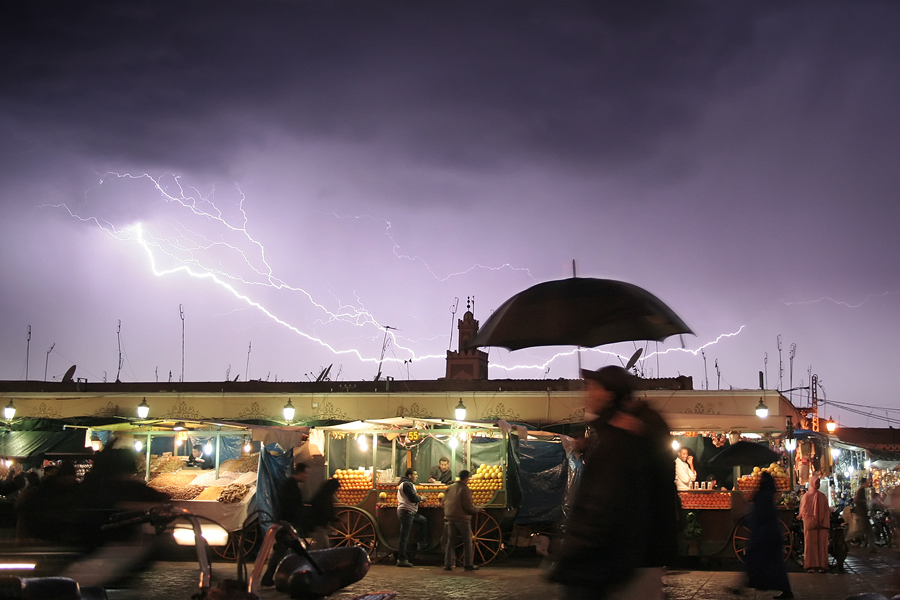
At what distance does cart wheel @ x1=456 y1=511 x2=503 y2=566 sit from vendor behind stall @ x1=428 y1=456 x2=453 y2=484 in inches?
77.3

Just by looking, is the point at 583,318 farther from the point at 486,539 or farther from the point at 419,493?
the point at 419,493

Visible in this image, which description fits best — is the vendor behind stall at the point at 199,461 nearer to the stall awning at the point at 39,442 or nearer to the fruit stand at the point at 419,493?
the stall awning at the point at 39,442

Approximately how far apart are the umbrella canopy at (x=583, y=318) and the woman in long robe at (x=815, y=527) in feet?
30.5

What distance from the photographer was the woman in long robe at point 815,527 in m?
15.4

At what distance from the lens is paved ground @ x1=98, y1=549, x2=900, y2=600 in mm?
12039

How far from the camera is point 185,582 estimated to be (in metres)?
13.0

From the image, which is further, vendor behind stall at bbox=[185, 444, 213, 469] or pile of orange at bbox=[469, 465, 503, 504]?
vendor behind stall at bbox=[185, 444, 213, 469]

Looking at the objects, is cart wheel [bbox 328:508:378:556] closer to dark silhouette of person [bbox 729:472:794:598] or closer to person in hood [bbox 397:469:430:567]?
person in hood [bbox 397:469:430:567]

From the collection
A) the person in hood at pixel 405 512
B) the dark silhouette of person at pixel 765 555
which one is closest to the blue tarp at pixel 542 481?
the person in hood at pixel 405 512

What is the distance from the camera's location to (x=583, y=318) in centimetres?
770

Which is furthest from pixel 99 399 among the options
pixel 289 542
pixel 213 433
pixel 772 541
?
pixel 289 542

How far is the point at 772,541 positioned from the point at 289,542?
8592mm

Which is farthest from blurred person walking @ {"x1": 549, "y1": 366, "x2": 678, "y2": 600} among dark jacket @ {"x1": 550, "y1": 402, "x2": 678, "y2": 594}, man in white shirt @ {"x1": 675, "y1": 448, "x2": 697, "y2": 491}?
man in white shirt @ {"x1": 675, "y1": 448, "x2": 697, "y2": 491}

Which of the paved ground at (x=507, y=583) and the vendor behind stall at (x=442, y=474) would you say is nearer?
the paved ground at (x=507, y=583)
